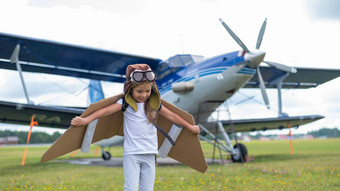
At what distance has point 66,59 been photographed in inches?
457

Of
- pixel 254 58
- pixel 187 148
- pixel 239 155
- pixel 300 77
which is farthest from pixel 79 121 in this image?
pixel 300 77

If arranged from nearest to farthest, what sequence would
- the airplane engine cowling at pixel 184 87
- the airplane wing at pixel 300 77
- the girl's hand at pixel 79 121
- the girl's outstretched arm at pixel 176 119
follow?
the girl's hand at pixel 79 121
the girl's outstretched arm at pixel 176 119
the airplane engine cowling at pixel 184 87
the airplane wing at pixel 300 77

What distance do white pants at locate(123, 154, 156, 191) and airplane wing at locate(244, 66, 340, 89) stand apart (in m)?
11.1

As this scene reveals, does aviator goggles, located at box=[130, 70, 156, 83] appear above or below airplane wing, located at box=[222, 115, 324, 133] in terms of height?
below

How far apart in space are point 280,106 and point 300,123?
283cm

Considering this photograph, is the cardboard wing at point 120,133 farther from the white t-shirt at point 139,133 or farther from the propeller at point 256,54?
the propeller at point 256,54

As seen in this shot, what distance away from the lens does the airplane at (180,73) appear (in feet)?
28.8

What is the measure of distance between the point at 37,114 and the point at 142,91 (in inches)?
356

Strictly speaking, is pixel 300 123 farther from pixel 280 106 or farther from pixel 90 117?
pixel 90 117

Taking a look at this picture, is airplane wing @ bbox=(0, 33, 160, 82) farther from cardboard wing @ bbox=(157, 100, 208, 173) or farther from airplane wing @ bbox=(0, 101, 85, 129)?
cardboard wing @ bbox=(157, 100, 208, 173)

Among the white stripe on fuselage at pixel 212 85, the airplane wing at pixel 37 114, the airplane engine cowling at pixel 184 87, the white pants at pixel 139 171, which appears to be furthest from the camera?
the airplane wing at pixel 37 114

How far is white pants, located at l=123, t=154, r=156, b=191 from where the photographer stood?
8.68ft

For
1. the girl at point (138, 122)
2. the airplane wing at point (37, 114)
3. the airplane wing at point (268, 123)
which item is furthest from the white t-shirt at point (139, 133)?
the airplane wing at point (268, 123)

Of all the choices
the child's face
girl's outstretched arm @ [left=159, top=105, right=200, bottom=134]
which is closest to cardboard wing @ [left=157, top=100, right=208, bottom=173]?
girl's outstretched arm @ [left=159, top=105, right=200, bottom=134]
